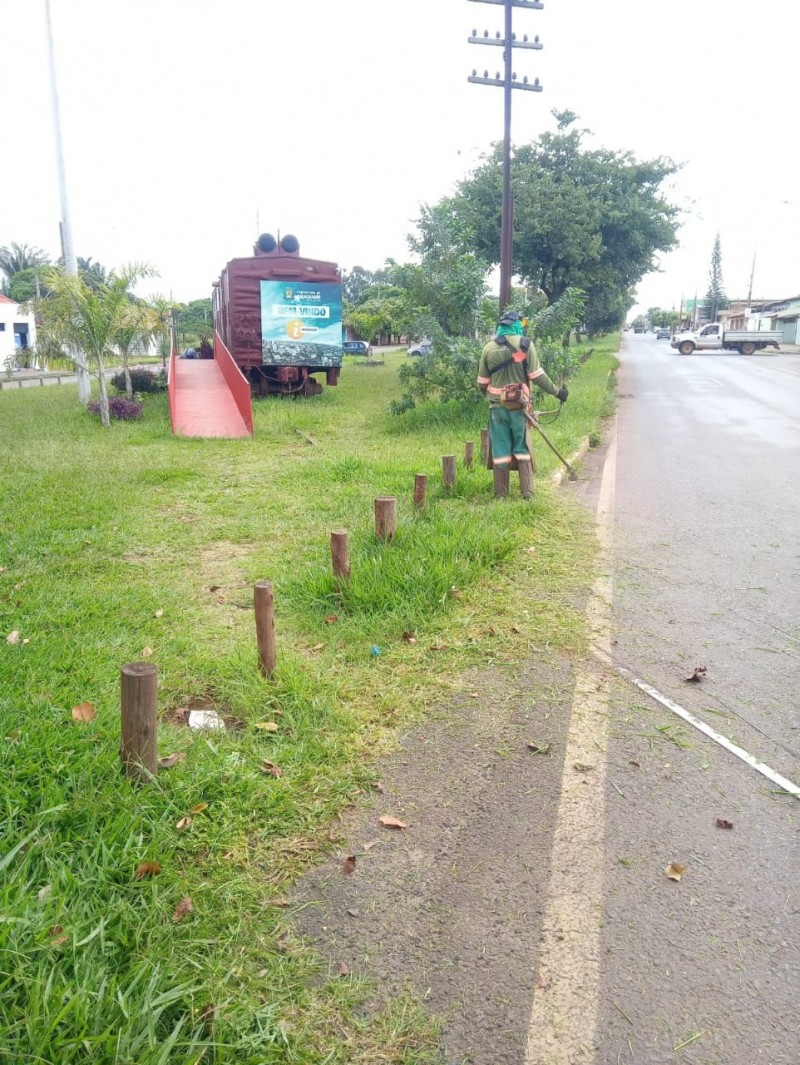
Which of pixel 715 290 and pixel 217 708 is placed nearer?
pixel 217 708

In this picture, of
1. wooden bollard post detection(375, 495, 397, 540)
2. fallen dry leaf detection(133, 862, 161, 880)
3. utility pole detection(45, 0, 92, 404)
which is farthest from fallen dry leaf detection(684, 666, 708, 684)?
utility pole detection(45, 0, 92, 404)

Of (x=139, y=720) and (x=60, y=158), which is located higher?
(x=60, y=158)

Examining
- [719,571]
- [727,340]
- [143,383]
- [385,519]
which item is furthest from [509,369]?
[727,340]

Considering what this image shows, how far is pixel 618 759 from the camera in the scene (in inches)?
140

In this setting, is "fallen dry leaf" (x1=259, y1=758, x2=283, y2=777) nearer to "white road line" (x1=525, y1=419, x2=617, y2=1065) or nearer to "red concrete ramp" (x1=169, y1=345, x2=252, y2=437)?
"white road line" (x1=525, y1=419, x2=617, y2=1065)

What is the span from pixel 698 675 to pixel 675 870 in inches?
66.9

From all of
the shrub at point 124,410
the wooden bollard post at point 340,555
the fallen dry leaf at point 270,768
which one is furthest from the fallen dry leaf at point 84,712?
the shrub at point 124,410

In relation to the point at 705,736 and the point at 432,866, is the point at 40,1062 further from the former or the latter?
the point at 705,736

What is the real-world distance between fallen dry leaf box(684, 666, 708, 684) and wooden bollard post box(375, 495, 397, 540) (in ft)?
8.03

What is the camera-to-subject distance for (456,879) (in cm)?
281

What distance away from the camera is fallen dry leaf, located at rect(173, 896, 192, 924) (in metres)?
2.50

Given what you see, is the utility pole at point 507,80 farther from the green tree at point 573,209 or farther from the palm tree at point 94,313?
the green tree at point 573,209

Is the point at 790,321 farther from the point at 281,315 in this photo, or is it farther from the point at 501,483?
the point at 501,483

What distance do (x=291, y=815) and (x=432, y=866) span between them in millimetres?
573
